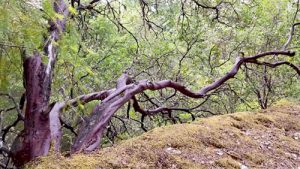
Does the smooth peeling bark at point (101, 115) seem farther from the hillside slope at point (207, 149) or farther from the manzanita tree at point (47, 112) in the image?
the hillside slope at point (207, 149)

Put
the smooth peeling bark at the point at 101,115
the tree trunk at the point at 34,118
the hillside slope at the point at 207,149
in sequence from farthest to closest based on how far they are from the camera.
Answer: the tree trunk at the point at 34,118, the smooth peeling bark at the point at 101,115, the hillside slope at the point at 207,149

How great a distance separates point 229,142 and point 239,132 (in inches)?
10.2

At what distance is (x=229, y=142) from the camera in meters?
2.12

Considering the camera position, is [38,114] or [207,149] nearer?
[207,149]

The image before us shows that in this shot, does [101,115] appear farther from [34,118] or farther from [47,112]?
[34,118]

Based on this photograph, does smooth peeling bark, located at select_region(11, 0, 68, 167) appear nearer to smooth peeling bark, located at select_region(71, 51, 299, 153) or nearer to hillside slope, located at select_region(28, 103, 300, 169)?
smooth peeling bark, located at select_region(71, 51, 299, 153)

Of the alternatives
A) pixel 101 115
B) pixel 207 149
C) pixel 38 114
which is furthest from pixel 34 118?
pixel 207 149

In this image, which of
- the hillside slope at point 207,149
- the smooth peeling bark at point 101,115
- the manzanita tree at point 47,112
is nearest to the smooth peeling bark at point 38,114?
the manzanita tree at point 47,112

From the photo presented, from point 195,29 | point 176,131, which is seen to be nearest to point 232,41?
point 195,29

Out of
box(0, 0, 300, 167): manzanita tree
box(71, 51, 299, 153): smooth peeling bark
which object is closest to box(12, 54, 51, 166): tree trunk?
box(0, 0, 300, 167): manzanita tree

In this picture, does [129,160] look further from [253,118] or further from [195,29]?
[195,29]

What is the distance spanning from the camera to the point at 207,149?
1.95m

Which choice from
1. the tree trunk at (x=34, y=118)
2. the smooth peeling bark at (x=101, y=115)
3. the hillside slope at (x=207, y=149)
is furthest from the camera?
the tree trunk at (x=34, y=118)

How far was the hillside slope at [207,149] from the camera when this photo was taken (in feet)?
5.39
